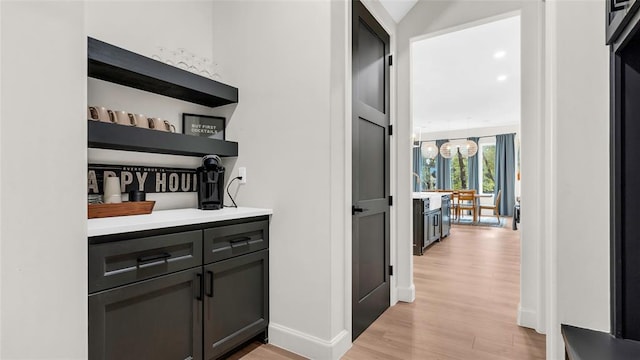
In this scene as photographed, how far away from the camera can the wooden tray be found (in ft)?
5.40

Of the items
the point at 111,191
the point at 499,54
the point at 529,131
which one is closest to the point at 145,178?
the point at 111,191

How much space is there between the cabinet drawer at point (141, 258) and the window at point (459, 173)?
1056cm

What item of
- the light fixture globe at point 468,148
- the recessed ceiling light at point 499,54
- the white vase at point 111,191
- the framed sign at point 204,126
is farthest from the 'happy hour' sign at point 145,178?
the light fixture globe at point 468,148

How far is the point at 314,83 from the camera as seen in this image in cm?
197

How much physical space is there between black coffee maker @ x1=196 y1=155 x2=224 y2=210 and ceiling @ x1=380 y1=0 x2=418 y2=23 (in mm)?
1969

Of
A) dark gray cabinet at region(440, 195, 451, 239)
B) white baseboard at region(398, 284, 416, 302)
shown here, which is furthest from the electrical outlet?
dark gray cabinet at region(440, 195, 451, 239)

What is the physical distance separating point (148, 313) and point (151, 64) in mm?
1387

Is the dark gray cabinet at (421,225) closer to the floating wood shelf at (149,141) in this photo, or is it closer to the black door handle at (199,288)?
the floating wood shelf at (149,141)

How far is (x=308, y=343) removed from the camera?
76.4 inches

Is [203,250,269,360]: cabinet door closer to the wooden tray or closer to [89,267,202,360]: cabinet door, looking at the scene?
[89,267,202,360]: cabinet door

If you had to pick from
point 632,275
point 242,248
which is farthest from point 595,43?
point 242,248

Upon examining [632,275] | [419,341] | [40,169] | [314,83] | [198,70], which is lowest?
[419,341]

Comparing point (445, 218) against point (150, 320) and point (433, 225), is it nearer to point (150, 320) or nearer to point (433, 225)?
point (433, 225)

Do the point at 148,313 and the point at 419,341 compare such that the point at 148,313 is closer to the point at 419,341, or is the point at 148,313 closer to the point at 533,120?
the point at 419,341
